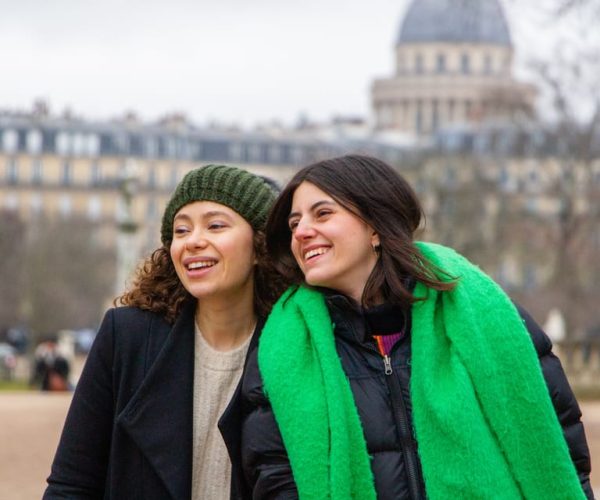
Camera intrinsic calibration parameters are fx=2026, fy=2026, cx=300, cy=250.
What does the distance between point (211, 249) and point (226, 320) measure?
25 cm

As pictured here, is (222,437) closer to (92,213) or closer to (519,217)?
(519,217)

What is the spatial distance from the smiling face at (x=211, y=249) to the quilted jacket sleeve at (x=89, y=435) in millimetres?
239

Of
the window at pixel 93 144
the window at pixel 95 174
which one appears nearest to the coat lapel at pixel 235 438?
the window at pixel 93 144

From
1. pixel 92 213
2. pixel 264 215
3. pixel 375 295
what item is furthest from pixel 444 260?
pixel 92 213

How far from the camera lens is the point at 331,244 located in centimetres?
486

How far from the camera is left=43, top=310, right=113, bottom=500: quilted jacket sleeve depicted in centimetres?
507

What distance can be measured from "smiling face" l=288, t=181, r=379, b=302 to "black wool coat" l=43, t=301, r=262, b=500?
1.33 ft

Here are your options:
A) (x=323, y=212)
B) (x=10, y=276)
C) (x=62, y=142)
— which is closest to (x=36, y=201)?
(x=62, y=142)

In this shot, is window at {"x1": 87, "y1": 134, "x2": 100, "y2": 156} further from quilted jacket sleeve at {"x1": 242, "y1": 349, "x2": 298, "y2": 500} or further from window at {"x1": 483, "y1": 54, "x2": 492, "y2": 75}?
quilted jacket sleeve at {"x1": 242, "y1": 349, "x2": 298, "y2": 500}

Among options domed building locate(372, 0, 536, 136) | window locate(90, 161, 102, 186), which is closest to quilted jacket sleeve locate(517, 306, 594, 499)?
window locate(90, 161, 102, 186)

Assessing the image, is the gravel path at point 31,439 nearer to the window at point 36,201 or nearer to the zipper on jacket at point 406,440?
the zipper on jacket at point 406,440

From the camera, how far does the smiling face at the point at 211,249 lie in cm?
514

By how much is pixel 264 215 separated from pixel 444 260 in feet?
1.89

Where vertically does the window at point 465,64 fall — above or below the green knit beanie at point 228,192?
above
